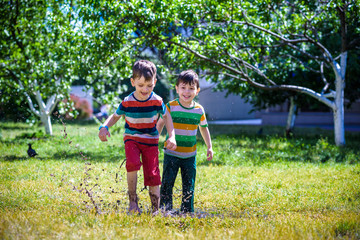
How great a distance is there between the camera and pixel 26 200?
4621mm

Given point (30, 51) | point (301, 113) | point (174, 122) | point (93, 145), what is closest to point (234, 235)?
point (174, 122)

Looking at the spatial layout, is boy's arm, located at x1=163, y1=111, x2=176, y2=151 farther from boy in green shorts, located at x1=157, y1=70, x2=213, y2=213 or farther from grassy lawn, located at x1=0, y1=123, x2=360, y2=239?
grassy lawn, located at x1=0, y1=123, x2=360, y2=239

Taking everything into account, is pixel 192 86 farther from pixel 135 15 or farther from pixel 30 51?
pixel 30 51

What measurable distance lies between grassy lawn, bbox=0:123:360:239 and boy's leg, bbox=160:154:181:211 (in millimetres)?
256

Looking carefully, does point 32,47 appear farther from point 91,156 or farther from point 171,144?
point 171,144

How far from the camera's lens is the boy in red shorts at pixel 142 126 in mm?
3969

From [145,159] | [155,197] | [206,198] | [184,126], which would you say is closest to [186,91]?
[184,126]

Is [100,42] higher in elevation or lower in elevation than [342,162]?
higher

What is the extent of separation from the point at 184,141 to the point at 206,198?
133 cm

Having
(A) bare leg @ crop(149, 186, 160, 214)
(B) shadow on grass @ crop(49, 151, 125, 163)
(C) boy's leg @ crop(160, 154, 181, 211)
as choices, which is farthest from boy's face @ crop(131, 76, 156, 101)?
(B) shadow on grass @ crop(49, 151, 125, 163)

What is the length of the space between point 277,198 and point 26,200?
3374mm

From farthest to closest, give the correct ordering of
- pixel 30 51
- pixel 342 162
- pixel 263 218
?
1. pixel 30 51
2. pixel 342 162
3. pixel 263 218

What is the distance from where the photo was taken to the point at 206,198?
5.14 metres

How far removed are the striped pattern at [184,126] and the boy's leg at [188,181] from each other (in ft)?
0.33
